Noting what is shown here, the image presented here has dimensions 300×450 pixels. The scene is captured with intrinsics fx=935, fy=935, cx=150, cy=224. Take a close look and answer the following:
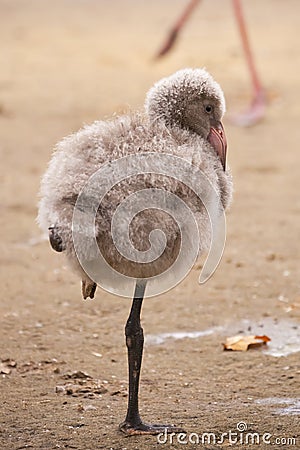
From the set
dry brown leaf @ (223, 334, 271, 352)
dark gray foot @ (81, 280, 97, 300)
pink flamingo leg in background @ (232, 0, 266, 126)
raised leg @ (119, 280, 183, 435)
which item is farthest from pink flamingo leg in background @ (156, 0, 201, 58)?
raised leg @ (119, 280, 183, 435)

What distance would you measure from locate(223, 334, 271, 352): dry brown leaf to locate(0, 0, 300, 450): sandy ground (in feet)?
0.14

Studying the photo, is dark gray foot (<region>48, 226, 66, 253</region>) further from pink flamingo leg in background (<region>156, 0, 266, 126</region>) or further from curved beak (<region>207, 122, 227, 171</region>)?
pink flamingo leg in background (<region>156, 0, 266, 126</region>)

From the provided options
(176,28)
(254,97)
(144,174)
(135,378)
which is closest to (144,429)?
(135,378)

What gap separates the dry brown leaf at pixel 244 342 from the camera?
4652 millimetres

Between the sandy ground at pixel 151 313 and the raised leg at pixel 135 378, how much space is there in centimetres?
6

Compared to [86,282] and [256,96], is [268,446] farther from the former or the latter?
[256,96]

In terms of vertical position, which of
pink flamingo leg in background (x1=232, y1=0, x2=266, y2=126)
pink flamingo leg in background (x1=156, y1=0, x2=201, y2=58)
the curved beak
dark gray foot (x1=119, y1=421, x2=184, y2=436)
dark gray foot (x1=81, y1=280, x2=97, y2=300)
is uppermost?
pink flamingo leg in background (x1=156, y1=0, x2=201, y2=58)

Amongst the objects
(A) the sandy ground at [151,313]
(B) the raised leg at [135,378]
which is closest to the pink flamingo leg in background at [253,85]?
(A) the sandy ground at [151,313]

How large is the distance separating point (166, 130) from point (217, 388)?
124 centimetres

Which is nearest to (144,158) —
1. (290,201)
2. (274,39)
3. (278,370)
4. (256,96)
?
(278,370)

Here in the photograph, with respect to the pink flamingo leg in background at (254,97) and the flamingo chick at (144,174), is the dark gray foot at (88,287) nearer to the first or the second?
the flamingo chick at (144,174)

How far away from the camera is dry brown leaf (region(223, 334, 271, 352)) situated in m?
4.65

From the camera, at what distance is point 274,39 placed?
13734 millimetres

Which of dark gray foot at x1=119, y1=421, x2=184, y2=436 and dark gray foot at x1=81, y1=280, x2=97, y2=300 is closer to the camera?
dark gray foot at x1=119, y1=421, x2=184, y2=436
